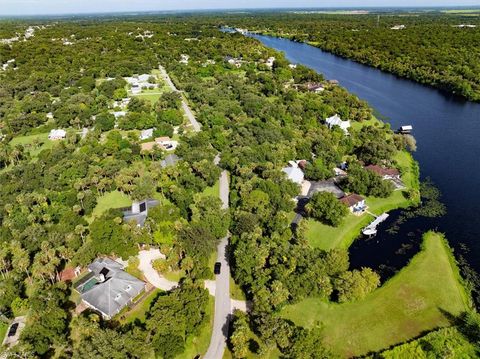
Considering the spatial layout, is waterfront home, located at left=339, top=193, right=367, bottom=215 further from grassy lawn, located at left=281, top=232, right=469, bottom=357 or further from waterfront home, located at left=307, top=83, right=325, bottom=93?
waterfront home, located at left=307, top=83, right=325, bottom=93

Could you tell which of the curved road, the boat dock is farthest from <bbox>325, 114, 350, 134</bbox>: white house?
the curved road

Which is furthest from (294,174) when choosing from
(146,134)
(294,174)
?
(146,134)

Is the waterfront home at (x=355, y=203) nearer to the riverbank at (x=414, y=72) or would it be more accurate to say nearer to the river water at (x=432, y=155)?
the river water at (x=432, y=155)

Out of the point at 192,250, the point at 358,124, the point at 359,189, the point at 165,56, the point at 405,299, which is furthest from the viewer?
the point at 165,56

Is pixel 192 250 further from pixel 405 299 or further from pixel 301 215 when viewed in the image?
pixel 405 299

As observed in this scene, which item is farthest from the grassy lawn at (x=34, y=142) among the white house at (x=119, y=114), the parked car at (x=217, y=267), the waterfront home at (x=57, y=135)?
the parked car at (x=217, y=267)

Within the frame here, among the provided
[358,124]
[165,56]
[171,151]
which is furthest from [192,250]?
[165,56]

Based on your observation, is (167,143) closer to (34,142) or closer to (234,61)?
(34,142)
